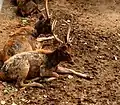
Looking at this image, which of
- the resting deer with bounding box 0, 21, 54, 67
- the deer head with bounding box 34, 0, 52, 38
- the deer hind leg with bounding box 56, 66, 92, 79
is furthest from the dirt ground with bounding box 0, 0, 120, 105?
the resting deer with bounding box 0, 21, 54, 67

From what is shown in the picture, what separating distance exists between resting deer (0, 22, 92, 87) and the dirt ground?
13 cm

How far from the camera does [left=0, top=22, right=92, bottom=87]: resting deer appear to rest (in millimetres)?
5305

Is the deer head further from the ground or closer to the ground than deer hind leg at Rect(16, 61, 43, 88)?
further from the ground

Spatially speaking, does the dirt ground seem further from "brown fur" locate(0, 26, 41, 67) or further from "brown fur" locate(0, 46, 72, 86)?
"brown fur" locate(0, 26, 41, 67)

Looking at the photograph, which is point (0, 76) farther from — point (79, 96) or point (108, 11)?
point (108, 11)

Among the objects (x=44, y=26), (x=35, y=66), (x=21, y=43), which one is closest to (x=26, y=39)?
(x=21, y=43)

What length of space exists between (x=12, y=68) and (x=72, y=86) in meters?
0.84

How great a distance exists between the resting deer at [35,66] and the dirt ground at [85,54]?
0.13 metres

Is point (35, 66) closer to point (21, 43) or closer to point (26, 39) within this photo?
point (21, 43)

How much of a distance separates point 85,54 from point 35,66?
105 centimetres

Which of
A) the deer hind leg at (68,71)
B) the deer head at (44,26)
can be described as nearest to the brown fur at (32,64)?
the deer hind leg at (68,71)

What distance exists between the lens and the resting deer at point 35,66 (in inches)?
209

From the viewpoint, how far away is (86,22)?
7.46 m

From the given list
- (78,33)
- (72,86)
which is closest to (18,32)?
(78,33)
